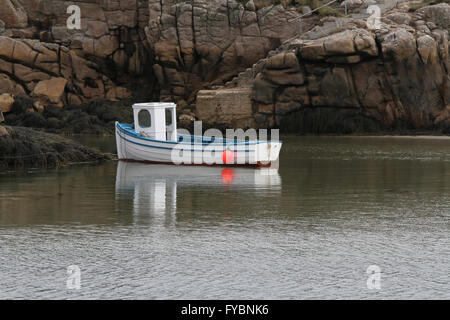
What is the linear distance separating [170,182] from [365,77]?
30743 mm

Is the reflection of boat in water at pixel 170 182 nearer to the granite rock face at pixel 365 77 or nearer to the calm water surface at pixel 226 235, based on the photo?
the calm water surface at pixel 226 235

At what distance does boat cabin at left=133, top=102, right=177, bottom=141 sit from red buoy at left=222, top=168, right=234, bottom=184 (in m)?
5.20

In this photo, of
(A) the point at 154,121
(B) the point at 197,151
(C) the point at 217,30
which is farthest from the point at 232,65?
(B) the point at 197,151

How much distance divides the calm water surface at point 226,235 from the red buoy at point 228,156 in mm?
4367

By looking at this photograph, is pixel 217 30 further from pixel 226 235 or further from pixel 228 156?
pixel 226 235

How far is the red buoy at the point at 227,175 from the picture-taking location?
27594 mm

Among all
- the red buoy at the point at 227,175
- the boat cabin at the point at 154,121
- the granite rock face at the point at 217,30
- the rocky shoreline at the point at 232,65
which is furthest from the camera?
the granite rock face at the point at 217,30

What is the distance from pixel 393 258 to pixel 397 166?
1885cm

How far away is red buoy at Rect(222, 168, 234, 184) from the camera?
27.6 m

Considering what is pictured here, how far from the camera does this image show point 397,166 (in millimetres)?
32031

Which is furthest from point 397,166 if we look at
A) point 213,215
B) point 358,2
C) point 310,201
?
point 358,2

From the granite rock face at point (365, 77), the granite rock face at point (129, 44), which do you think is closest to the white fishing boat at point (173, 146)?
the granite rock face at point (365, 77)

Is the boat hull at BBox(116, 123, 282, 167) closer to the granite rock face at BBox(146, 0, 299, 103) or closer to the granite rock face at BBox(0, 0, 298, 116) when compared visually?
the granite rock face at BBox(146, 0, 299, 103)

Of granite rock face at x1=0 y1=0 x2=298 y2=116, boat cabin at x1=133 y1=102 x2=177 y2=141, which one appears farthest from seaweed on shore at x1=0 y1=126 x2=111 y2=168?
granite rock face at x1=0 y1=0 x2=298 y2=116
